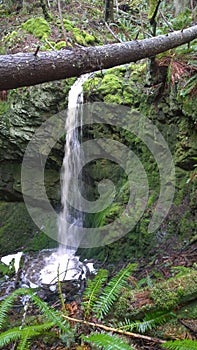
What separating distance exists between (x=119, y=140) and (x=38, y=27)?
188 inches

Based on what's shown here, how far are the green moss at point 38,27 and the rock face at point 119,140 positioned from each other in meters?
2.37

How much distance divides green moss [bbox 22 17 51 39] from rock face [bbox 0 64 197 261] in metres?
2.37

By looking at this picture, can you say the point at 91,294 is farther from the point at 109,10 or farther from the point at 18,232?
the point at 109,10

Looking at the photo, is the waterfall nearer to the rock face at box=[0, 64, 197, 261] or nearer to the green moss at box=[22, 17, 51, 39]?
the rock face at box=[0, 64, 197, 261]

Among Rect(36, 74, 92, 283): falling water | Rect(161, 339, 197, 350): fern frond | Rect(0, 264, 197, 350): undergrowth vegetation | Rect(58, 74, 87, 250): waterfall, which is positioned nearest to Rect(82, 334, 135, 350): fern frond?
Rect(0, 264, 197, 350): undergrowth vegetation

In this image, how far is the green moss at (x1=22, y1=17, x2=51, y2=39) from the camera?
25.6 feet

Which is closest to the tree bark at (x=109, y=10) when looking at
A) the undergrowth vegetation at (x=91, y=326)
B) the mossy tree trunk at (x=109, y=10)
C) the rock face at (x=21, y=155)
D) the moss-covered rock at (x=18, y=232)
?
the mossy tree trunk at (x=109, y=10)

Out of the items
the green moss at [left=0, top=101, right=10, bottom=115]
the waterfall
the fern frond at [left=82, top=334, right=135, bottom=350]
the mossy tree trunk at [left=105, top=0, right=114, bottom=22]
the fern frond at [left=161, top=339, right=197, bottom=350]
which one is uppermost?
the mossy tree trunk at [left=105, top=0, right=114, bottom=22]

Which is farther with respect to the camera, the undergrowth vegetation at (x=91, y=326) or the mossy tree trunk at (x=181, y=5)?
the mossy tree trunk at (x=181, y=5)

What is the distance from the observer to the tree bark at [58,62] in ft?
6.23

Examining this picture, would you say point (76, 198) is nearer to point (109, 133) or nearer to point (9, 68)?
point (109, 133)

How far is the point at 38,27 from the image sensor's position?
26.0 ft

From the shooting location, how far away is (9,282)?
5293 millimetres

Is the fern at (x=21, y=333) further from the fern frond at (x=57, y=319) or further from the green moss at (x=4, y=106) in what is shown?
the green moss at (x=4, y=106)
